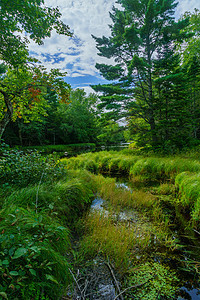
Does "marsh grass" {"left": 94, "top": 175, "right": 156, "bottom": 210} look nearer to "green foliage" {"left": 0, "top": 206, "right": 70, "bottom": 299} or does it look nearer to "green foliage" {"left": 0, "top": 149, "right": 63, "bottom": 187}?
"green foliage" {"left": 0, "top": 149, "right": 63, "bottom": 187}

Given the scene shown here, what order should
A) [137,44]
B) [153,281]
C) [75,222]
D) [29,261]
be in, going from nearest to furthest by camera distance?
[29,261]
[153,281]
[75,222]
[137,44]

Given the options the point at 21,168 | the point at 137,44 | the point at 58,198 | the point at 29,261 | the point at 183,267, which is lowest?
the point at 183,267

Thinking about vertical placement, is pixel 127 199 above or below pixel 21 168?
below

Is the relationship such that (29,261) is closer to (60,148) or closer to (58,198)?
(58,198)

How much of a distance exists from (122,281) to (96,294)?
40 cm

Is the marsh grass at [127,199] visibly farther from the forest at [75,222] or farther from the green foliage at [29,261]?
the green foliage at [29,261]

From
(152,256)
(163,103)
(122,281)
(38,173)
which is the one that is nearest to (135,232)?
(152,256)

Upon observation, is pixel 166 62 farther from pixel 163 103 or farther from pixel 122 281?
pixel 122 281

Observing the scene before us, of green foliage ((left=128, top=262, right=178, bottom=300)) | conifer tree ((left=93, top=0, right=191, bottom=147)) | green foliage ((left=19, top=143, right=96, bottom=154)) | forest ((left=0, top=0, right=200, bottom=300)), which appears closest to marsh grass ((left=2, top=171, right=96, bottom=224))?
forest ((left=0, top=0, right=200, bottom=300))

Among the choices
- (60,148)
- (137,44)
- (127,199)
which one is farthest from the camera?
(60,148)

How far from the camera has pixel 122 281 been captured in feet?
6.10

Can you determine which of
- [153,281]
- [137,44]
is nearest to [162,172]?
[153,281]

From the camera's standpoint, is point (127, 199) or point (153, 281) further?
point (127, 199)

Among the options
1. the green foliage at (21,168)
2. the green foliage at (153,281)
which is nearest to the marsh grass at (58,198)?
the green foliage at (21,168)
